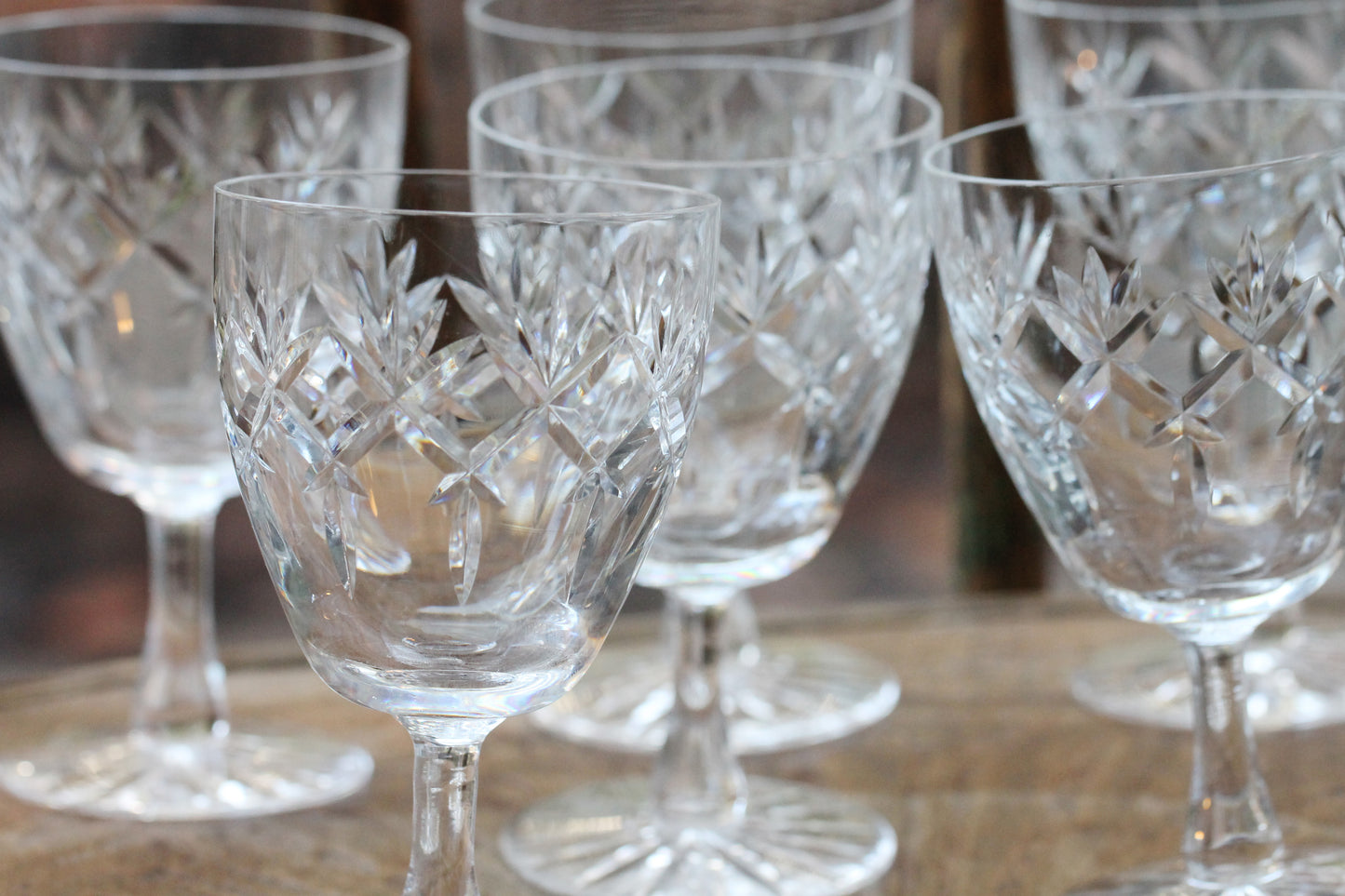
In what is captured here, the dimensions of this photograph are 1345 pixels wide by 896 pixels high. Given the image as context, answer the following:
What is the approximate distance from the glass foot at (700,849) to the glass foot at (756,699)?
56mm

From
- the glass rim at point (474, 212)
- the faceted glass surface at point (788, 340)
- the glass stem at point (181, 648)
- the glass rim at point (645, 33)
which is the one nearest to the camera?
the glass rim at point (474, 212)

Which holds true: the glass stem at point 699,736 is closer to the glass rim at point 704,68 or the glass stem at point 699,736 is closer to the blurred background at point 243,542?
the glass rim at point 704,68

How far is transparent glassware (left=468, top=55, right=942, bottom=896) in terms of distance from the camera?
19.2 inches

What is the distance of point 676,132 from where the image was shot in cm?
64

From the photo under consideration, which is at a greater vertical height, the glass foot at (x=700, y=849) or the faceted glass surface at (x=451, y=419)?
the faceted glass surface at (x=451, y=419)

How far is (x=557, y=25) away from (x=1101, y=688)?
0.33m

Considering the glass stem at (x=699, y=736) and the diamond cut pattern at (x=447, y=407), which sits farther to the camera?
the glass stem at (x=699, y=736)

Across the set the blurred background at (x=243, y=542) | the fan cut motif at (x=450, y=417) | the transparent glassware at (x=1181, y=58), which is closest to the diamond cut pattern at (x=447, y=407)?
the fan cut motif at (x=450, y=417)

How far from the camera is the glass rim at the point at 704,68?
469 mm

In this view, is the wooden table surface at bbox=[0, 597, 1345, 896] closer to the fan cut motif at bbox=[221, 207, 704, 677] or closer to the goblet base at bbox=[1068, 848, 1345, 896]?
the goblet base at bbox=[1068, 848, 1345, 896]

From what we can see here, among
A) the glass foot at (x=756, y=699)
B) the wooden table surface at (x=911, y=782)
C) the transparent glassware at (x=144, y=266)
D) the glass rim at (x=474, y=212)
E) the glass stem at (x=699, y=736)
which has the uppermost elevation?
the glass rim at (x=474, y=212)

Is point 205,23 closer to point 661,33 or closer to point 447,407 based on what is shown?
point 661,33

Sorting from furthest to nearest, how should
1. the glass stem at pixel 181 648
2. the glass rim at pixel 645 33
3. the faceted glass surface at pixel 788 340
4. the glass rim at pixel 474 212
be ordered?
the glass rim at pixel 645 33, the glass stem at pixel 181 648, the faceted glass surface at pixel 788 340, the glass rim at pixel 474 212

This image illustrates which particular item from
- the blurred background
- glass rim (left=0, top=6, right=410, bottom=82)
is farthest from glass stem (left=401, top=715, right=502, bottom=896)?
the blurred background
